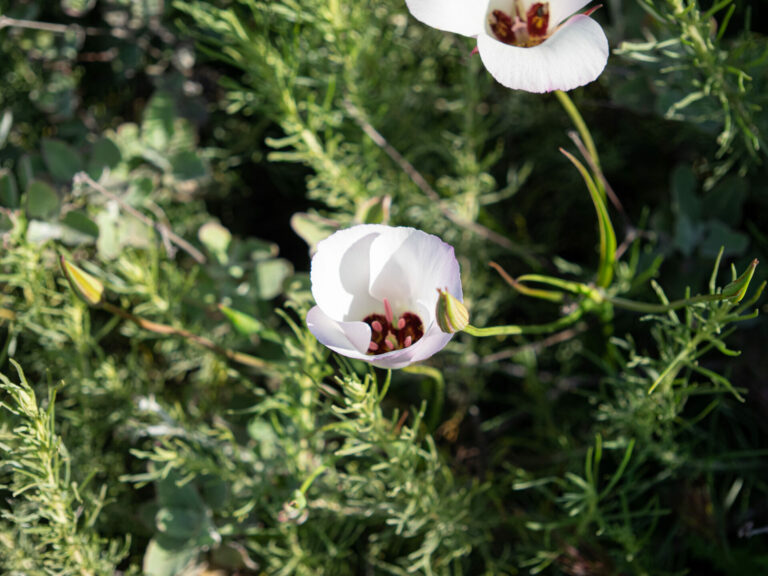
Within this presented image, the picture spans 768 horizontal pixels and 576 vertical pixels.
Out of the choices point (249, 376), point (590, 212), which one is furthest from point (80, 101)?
point (590, 212)

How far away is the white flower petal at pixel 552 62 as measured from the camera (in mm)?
818

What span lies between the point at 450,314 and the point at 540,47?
393 millimetres

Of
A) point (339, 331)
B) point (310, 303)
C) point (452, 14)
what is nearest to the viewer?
point (339, 331)

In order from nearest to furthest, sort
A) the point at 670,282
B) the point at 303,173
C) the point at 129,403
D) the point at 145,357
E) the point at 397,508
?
1. the point at 397,508
2. the point at 129,403
3. the point at 670,282
4. the point at 145,357
5. the point at 303,173

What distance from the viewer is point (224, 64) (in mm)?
1658

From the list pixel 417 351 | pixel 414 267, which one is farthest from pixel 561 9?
pixel 417 351

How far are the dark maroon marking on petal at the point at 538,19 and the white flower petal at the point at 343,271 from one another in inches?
16.9

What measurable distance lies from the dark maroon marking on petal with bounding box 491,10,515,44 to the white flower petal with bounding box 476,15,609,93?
0.66 ft

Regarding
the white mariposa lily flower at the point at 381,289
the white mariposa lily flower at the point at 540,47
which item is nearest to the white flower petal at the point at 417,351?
the white mariposa lily flower at the point at 381,289

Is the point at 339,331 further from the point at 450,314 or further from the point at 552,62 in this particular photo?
the point at 552,62

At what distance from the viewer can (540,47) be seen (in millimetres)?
882

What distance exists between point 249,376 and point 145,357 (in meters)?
0.24

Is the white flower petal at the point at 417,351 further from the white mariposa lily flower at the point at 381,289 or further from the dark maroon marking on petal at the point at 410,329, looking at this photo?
the dark maroon marking on petal at the point at 410,329

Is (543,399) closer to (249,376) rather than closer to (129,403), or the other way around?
(249,376)
